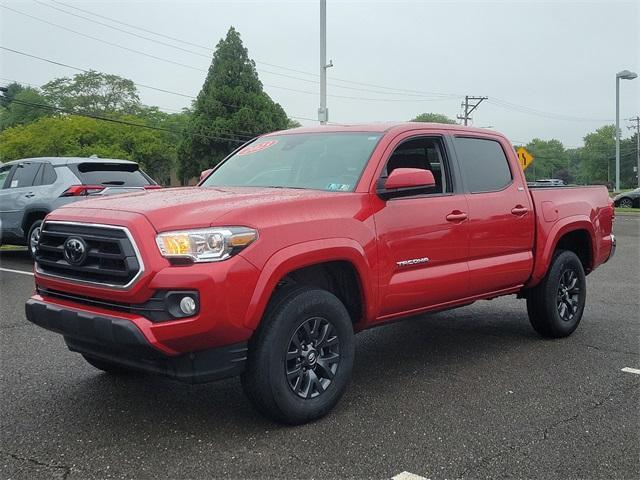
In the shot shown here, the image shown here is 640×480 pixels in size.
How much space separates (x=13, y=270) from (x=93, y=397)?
6.83m

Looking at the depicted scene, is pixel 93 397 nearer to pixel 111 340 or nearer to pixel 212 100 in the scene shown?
pixel 111 340

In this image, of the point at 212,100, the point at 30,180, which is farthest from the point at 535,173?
the point at 30,180

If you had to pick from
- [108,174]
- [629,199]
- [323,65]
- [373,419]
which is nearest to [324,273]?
[373,419]

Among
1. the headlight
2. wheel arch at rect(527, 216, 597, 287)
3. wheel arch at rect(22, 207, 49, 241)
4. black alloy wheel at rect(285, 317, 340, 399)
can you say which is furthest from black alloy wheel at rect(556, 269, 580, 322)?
wheel arch at rect(22, 207, 49, 241)

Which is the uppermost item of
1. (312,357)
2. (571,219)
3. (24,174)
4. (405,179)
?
(24,174)

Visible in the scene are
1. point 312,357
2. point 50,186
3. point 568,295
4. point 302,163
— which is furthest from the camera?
point 50,186

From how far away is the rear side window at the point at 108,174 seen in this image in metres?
10.4

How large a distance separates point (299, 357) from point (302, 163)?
1.60 meters

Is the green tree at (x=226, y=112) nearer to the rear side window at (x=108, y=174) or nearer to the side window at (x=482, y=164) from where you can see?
the rear side window at (x=108, y=174)

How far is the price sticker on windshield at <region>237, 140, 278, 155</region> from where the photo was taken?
5.28 m

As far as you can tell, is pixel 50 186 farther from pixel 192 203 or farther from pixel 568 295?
pixel 568 295

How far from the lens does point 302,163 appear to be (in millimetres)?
4809

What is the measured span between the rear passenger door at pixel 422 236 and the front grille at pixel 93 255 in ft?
5.31

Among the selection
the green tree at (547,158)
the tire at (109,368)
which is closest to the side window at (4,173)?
the tire at (109,368)
